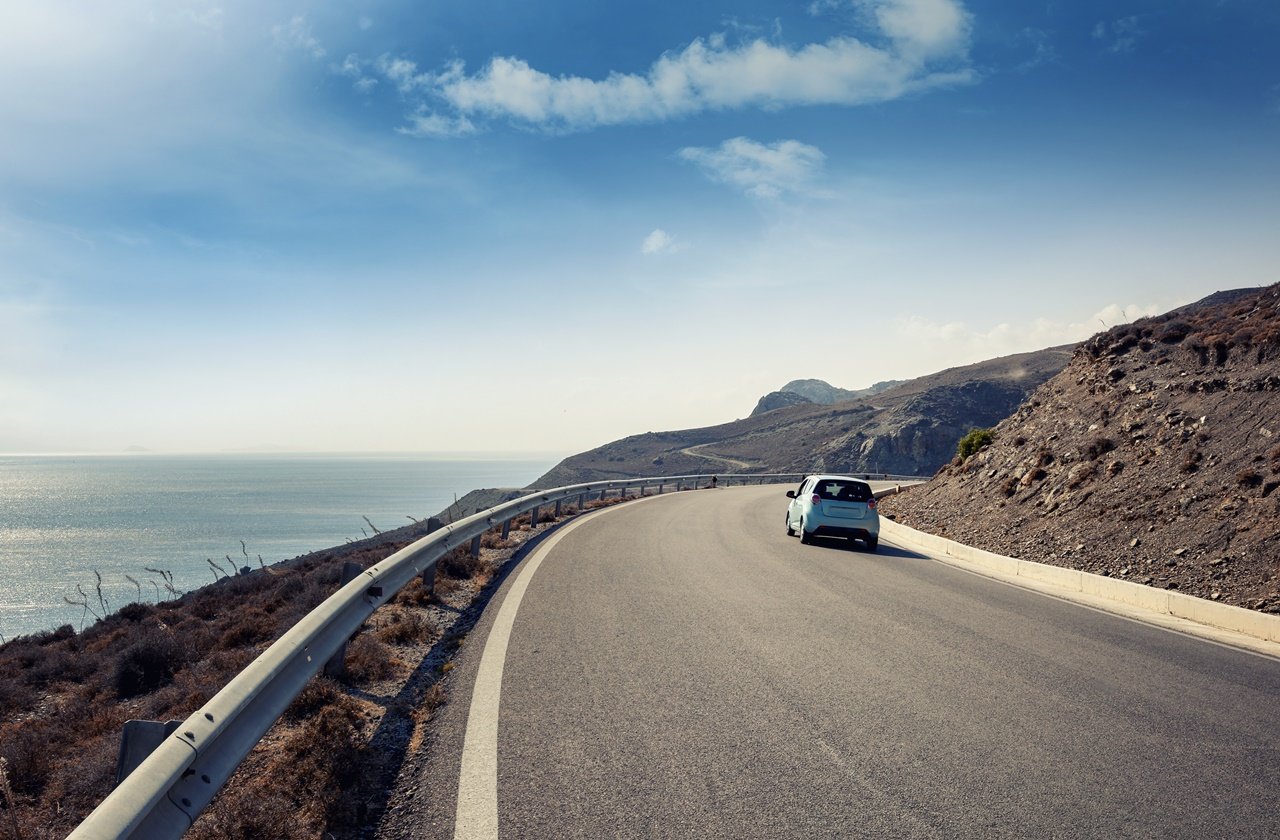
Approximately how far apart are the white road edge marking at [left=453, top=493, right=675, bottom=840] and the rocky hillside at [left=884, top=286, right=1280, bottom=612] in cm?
953

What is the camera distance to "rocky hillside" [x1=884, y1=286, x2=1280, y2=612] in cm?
1216

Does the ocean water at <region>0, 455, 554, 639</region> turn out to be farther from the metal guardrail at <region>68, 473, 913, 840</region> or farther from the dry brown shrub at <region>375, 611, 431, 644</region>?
the metal guardrail at <region>68, 473, 913, 840</region>

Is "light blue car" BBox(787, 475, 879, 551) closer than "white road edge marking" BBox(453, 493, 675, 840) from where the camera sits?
No

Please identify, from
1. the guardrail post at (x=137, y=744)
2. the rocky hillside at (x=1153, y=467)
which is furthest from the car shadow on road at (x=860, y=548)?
the guardrail post at (x=137, y=744)

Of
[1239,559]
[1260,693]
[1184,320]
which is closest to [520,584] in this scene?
[1260,693]

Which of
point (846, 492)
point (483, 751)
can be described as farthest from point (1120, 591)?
point (483, 751)

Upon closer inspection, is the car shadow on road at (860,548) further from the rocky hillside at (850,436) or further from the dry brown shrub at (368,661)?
the rocky hillside at (850,436)

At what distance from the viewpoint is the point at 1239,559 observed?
1137cm

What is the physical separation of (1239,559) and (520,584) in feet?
33.7

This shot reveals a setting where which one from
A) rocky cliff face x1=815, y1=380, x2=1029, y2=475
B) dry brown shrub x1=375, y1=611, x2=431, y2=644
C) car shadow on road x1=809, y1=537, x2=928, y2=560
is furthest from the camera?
rocky cliff face x1=815, y1=380, x2=1029, y2=475

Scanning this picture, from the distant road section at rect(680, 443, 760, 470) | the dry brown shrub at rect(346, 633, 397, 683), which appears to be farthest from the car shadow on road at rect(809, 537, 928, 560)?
the distant road section at rect(680, 443, 760, 470)

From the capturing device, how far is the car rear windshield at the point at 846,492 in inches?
667

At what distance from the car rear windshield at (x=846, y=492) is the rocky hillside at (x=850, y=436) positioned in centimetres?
8839

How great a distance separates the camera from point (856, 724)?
505 cm
